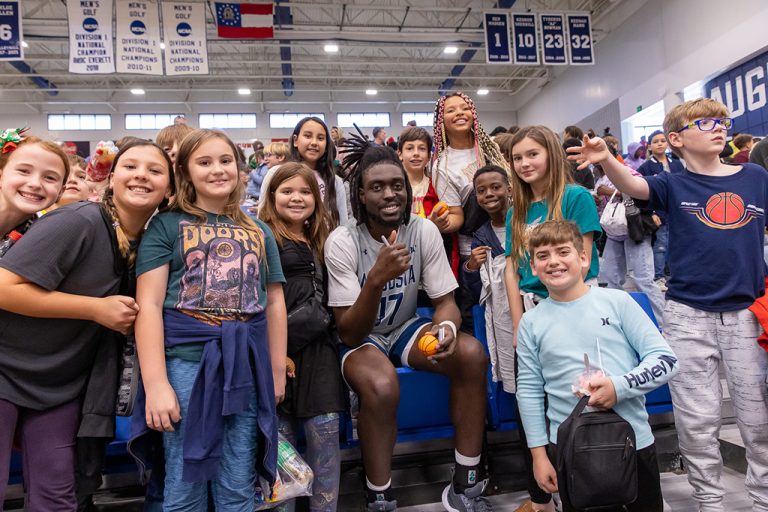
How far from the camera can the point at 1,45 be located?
317 inches

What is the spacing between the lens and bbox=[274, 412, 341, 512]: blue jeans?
77.1 inches

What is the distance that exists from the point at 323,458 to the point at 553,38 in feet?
32.2

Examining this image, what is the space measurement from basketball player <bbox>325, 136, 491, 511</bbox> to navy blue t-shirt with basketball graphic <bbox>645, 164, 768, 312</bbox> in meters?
0.92

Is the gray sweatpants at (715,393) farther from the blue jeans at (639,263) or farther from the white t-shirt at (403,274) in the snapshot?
the blue jeans at (639,263)

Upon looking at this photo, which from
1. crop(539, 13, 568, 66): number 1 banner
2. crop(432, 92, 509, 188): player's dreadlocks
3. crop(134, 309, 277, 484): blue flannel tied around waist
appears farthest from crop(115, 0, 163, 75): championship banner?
crop(134, 309, 277, 484): blue flannel tied around waist

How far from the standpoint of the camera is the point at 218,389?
5.30ft

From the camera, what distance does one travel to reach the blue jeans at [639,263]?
13.2 feet

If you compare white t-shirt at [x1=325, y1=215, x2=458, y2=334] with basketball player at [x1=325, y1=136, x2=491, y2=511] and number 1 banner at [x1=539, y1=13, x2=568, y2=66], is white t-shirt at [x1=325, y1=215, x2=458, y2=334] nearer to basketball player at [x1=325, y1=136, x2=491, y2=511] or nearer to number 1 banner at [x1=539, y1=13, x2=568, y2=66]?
basketball player at [x1=325, y1=136, x2=491, y2=511]

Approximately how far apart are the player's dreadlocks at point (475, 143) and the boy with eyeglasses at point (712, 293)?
→ 1.02 m

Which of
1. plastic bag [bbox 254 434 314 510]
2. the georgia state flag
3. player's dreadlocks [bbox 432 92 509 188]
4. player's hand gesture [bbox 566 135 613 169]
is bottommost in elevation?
plastic bag [bbox 254 434 314 510]

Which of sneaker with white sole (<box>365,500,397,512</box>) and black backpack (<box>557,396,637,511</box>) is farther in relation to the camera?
sneaker with white sole (<box>365,500,397,512</box>)

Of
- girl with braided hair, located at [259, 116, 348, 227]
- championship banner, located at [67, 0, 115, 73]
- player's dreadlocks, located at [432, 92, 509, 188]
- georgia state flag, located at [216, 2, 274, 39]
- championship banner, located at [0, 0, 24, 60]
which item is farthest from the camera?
georgia state flag, located at [216, 2, 274, 39]

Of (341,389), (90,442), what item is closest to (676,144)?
(341,389)

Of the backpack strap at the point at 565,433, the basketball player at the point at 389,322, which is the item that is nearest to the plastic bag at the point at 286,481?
the basketball player at the point at 389,322
